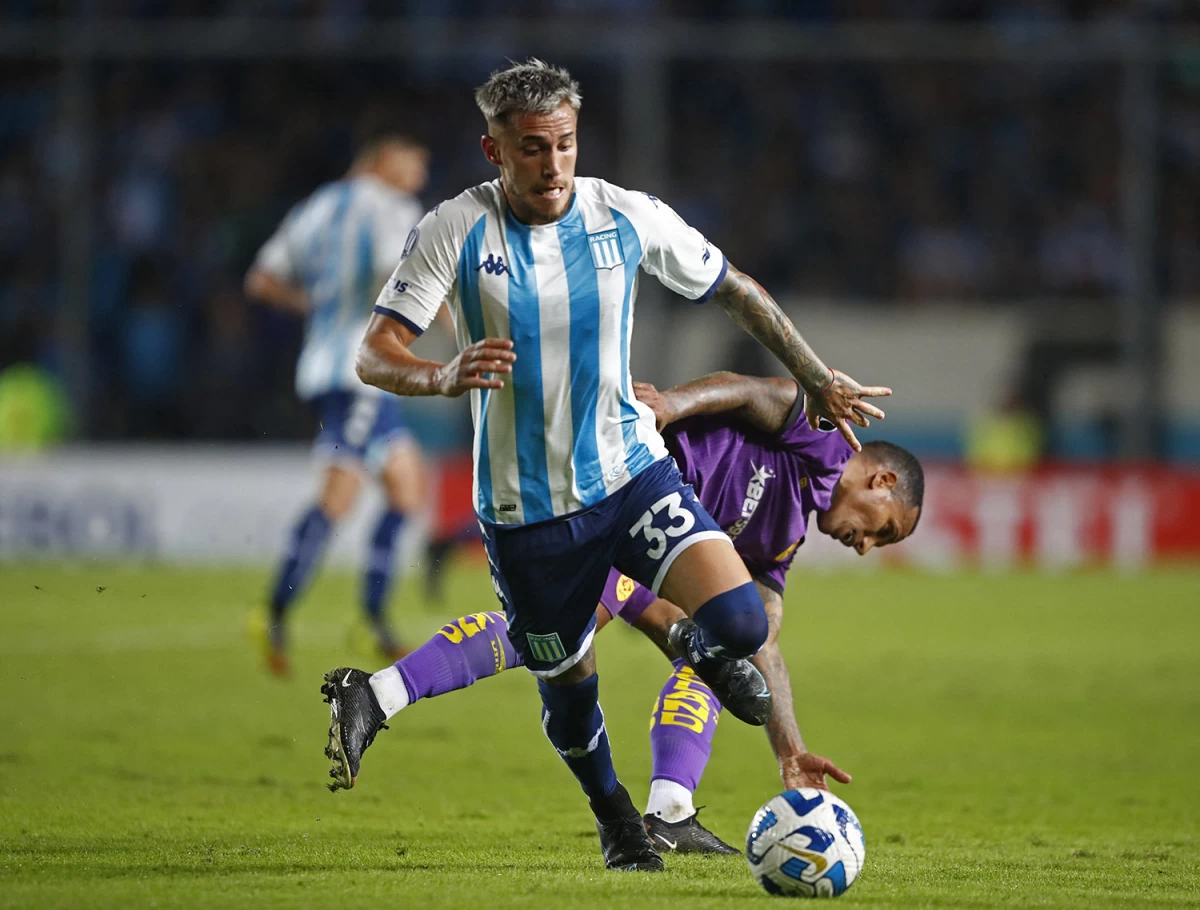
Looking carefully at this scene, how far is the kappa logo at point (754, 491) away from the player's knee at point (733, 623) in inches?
34.9

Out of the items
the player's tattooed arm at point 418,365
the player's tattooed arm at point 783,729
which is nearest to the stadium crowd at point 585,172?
the player's tattooed arm at point 783,729

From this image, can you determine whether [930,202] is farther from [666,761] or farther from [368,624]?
[666,761]

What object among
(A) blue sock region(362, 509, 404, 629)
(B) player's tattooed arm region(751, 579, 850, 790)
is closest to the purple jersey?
(B) player's tattooed arm region(751, 579, 850, 790)

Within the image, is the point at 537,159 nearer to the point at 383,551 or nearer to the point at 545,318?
the point at 545,318

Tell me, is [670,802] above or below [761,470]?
below

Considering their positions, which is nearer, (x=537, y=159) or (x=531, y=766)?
(x=537, y=159)

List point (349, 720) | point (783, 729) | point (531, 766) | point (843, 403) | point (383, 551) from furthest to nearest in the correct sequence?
1. point (383, 551)
2. point (531, 766)
3. point (783, 729)
4. point (843, 403)
5. point (349, 720)

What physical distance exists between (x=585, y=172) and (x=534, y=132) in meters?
12.3

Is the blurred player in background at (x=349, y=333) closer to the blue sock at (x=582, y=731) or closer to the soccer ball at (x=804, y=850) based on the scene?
the blue sock at (x=582, y=731)

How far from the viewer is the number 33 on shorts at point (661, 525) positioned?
4.41 meters

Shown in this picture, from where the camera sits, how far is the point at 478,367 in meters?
3.95

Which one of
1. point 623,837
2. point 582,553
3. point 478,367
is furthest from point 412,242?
point 623,837

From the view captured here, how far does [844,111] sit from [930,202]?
1513mm

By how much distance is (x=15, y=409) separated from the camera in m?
14.9
